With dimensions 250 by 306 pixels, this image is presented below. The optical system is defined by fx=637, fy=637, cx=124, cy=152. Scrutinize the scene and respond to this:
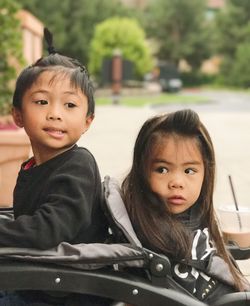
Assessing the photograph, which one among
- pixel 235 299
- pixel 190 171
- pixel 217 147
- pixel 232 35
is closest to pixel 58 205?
pixel 190 171

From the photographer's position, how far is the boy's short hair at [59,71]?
200cm

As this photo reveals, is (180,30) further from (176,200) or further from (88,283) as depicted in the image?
(88,283)

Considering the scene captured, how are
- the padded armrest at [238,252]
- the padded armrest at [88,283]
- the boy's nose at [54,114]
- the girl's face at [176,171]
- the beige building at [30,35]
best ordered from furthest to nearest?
1. the beige building at [30,35]
2. the padded armrest at [238,252]
3. the girl's face at [176,171]
4. the boy's nose at [54,114]
5. the padded armrest at [88,283]

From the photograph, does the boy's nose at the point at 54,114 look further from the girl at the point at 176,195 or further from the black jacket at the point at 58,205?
the girl at the point at 176,195

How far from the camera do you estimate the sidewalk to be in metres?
6.21

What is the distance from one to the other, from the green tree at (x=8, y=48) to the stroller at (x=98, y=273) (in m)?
4.62

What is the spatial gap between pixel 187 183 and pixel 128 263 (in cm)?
37

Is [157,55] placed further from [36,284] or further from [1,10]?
[36,284]

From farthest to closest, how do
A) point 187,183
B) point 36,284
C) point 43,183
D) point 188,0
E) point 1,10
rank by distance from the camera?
point 188,0
point 1,10
point 187,183
point 43,183
point 36,284

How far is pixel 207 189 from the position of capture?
2.21 meters

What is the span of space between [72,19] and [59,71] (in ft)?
130

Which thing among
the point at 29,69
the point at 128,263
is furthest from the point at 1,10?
the point at 128,263

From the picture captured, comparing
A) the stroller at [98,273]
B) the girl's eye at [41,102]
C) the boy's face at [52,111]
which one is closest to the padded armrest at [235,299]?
the stroller at [98,273]

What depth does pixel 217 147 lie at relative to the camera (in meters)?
9.40
